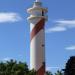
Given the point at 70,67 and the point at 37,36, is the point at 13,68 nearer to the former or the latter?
the point at 37,36

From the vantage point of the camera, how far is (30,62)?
3004 inches

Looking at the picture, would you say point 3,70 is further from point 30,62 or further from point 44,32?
point 44,32

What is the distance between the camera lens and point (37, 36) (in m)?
77.4

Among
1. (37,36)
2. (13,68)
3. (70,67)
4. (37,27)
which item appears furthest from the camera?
(37,27)

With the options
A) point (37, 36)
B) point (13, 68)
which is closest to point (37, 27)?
point (37, 36)

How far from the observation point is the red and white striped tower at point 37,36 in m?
75.8

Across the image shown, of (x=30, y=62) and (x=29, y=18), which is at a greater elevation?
(x=29, y=18)

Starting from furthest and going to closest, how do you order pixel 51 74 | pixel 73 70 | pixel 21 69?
pixel 51 74 → pixel 21 69 → pixel 73 70

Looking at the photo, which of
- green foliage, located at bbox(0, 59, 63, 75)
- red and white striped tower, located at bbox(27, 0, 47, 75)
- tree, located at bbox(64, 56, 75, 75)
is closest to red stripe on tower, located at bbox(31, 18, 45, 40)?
red and white striped tower, located at bbox(27, 0, 47, 75)

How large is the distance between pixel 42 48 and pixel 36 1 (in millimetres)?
11218

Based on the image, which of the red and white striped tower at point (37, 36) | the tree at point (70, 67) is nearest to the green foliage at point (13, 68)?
the red and white striped tower at point (37, 36)

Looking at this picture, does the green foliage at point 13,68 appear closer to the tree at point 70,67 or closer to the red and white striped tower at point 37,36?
the red and white striped tower at point 37,36

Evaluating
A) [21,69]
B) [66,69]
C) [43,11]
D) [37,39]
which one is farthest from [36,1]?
[66,69]

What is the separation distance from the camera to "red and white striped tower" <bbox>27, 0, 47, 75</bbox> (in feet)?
249
